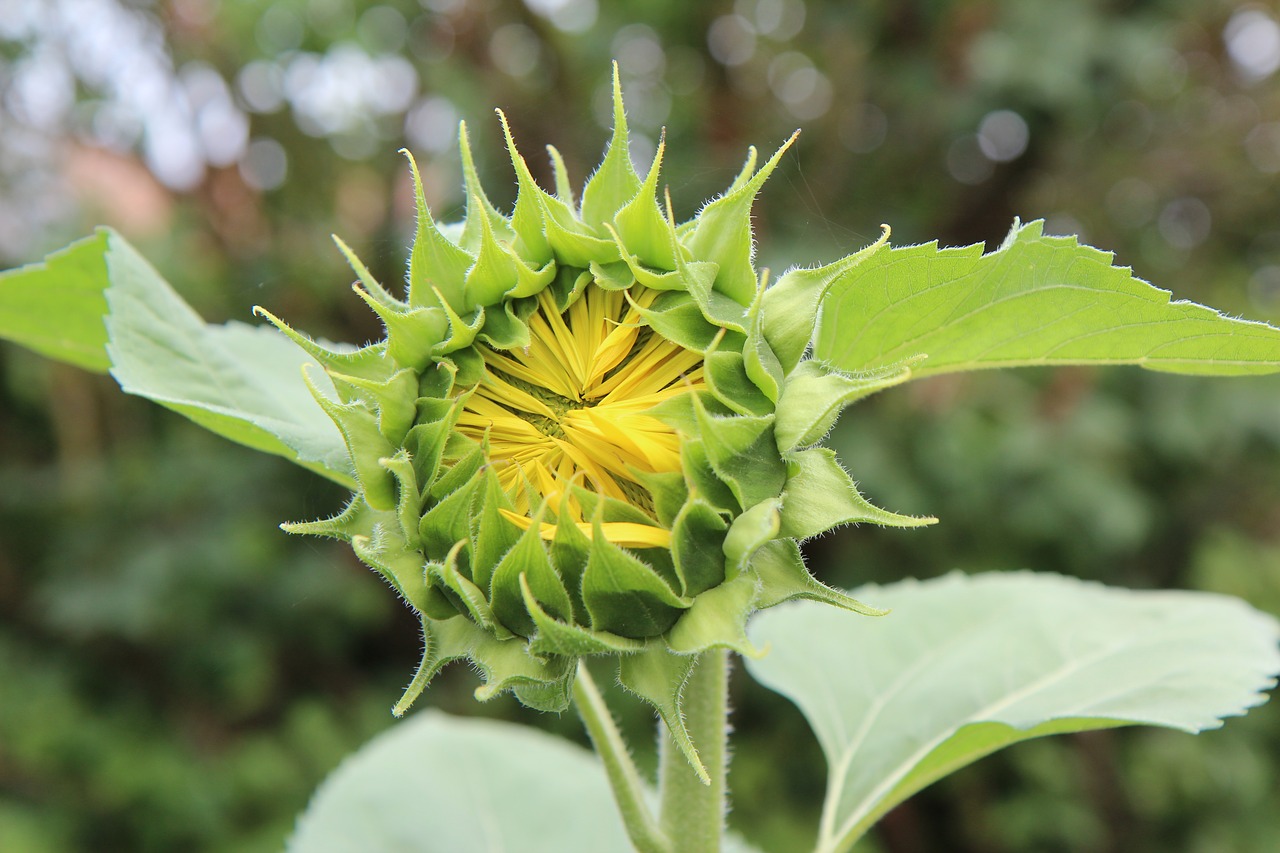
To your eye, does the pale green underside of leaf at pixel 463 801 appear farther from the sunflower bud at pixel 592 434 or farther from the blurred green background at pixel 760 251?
the blurred green background at pixel 760 251

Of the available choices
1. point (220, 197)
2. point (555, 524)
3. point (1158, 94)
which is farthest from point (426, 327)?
point (1158, 94)

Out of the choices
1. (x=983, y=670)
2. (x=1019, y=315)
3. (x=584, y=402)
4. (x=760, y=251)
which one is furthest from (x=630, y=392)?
(x=760, y=251)

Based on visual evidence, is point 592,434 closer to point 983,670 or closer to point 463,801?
point 983,670

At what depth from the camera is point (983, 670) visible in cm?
110

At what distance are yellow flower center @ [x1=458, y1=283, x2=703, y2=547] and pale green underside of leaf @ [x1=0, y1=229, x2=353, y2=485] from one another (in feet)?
0.48

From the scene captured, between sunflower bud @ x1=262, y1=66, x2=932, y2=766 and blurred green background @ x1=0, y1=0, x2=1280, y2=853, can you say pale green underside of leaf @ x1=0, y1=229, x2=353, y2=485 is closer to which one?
sunflower bud @ x1=262, y1=66, x2=932, y2=766

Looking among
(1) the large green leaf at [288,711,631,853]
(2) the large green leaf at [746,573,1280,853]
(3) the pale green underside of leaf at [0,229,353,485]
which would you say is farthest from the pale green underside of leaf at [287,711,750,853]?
(3) the pale green underside of leaf at [0,229,353,485]

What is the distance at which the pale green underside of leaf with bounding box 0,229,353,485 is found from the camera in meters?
0.86

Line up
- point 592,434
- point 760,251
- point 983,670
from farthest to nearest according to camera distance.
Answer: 1. point 760,251
2. point 983,670
3. point 592,434

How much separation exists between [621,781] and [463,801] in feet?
2.09

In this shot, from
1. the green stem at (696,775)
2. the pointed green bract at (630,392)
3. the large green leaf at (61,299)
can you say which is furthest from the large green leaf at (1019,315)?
the large green leaf at (61,299)

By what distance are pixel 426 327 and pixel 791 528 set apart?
0.28 m

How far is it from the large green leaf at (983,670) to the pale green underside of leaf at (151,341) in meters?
0.56

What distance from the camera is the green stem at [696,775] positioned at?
79 centimetres
